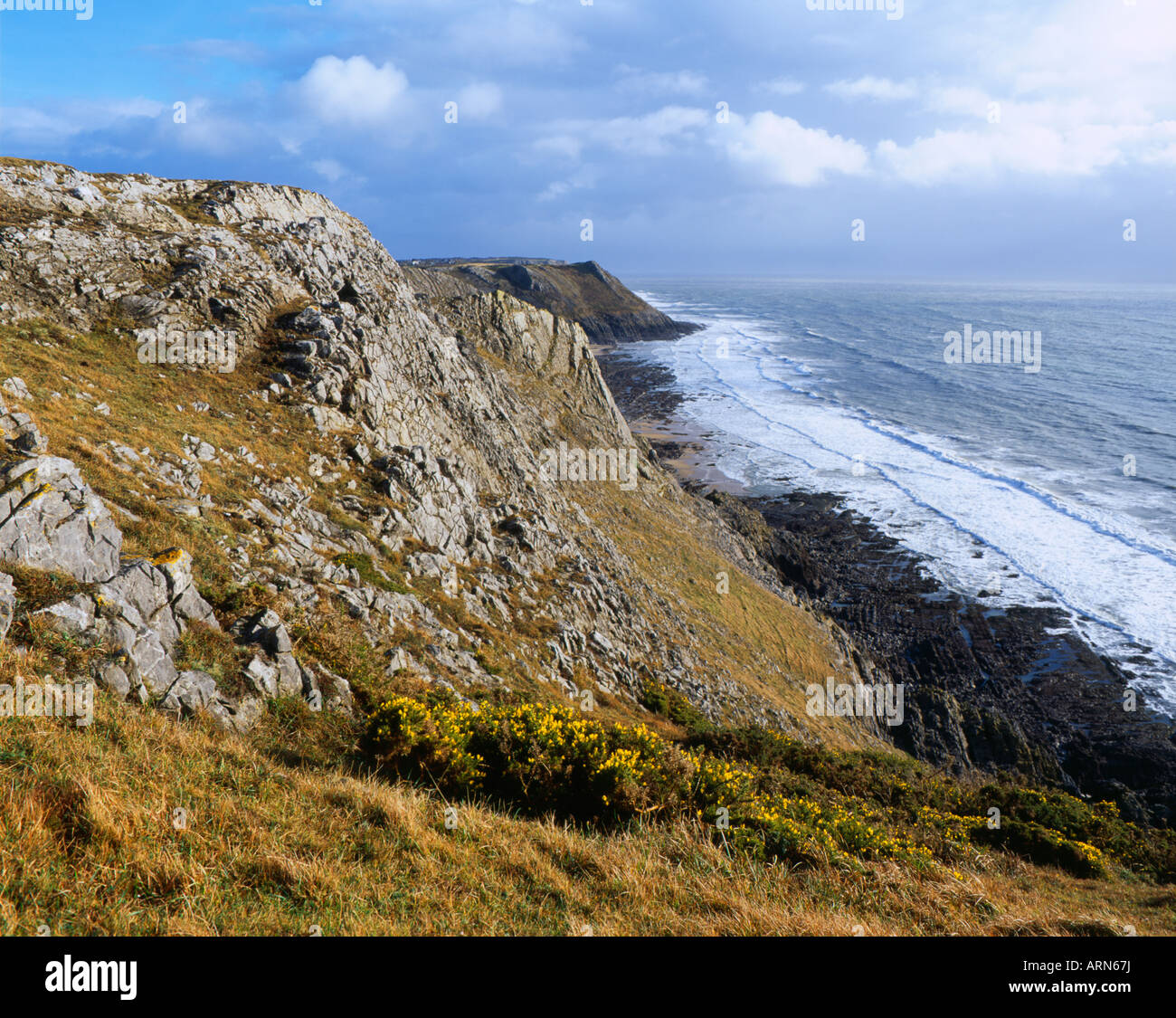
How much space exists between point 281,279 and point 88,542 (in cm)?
2027

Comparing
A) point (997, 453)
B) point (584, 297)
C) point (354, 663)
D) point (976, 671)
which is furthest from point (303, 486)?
point (584, 297)

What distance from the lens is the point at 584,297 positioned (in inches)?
6683

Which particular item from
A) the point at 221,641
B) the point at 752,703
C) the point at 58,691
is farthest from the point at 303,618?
the point at 752,703

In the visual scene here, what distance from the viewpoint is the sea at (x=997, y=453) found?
42.7m

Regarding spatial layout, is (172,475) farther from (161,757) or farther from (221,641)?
(161,757)

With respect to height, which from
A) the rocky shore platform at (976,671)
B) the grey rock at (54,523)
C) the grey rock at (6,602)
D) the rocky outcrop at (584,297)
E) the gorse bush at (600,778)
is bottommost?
the rocky shore platform at (976,671)

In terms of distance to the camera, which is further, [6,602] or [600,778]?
[600,778]

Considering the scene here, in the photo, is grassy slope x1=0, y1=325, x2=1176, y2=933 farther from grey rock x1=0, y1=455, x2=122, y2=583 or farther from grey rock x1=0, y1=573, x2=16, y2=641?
grey rock x1=0, y1=455, x2=122, y2=583

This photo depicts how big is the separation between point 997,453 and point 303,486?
2917 inches

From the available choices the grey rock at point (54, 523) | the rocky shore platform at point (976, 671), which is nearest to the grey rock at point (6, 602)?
the grey rock at point (54, 523)

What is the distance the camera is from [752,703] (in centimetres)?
2486

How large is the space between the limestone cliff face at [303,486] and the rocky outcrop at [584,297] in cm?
10939

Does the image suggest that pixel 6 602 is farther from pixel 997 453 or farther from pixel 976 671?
pixel 997 453

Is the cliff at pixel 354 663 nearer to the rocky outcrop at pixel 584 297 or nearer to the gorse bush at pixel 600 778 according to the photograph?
the gorse bush at pixel 600 778
